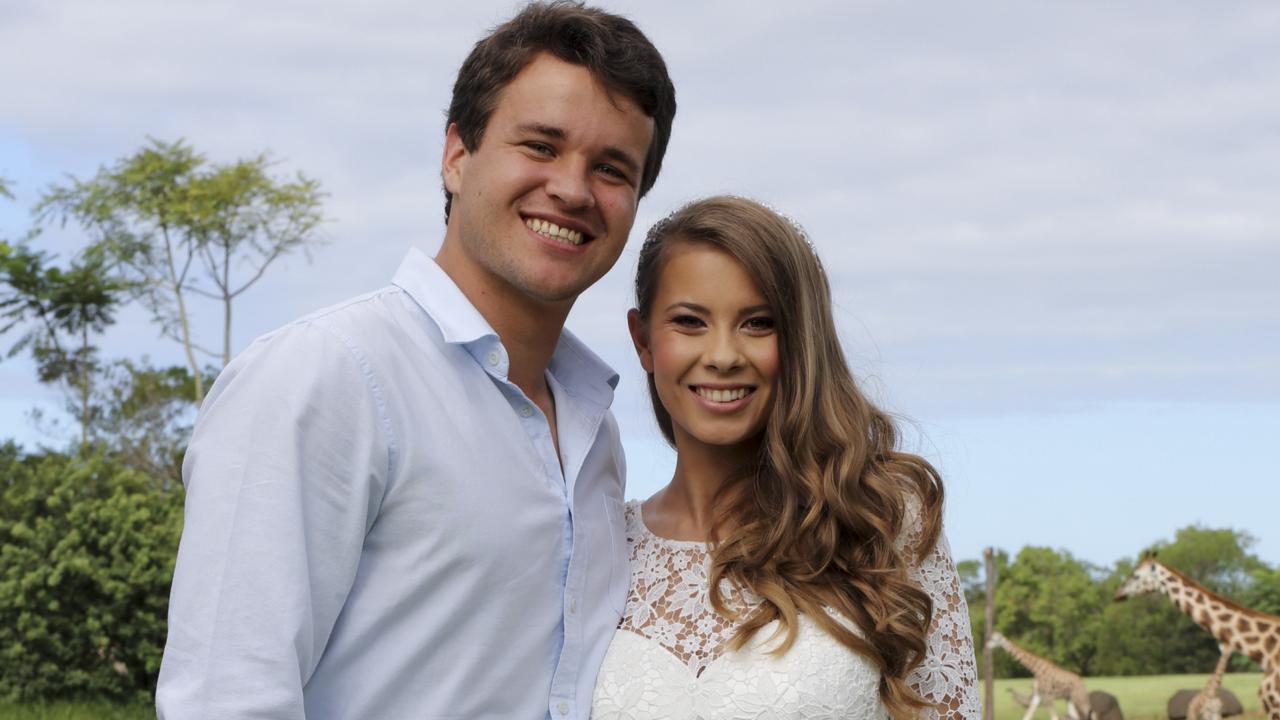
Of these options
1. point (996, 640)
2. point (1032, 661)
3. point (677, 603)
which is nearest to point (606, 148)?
point (677, 603)

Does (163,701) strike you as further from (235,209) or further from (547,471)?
(235,209)

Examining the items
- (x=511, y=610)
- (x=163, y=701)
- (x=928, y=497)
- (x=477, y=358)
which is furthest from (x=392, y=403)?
(x=928, y=497)

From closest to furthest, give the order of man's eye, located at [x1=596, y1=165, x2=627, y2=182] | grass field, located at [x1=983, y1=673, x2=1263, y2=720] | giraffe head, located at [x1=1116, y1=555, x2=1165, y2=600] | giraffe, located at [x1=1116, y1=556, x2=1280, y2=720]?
1. man's eye, located at [x1=596, y1=165, x2=627, y2=182]
2. giraffe, located at [x1=1116, y1=556, x2=1280, y2=720]
3. giraffe head, located at [x1=1116, y1=555, x2=1165, y2=600]
4. grass field, located at [x1=983, y1=673, x2=1263, y2=720]

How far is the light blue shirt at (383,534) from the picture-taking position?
246 cm

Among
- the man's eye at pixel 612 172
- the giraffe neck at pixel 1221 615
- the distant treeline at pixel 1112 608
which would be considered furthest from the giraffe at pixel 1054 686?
the man's eye at pixel 612 172

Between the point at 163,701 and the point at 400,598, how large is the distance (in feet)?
1.60

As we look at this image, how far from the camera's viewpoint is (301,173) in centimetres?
3150

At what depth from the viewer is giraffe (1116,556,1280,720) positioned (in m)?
13.2

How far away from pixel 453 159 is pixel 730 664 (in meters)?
1.47

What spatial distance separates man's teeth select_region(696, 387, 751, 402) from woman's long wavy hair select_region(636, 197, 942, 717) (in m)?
0.12

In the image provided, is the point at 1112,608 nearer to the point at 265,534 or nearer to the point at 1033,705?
the point at 1033,705

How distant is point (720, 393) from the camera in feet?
11.6

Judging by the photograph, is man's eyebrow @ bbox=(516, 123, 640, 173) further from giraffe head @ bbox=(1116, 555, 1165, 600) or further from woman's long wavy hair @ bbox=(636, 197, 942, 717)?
giraffe head @ bbox=(1116, 555, 1165, 600)

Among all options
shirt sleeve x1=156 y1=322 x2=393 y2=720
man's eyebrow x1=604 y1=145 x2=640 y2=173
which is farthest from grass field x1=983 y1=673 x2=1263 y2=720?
shirt sleeve x1=156 y1=322 x2=393 y2=720
